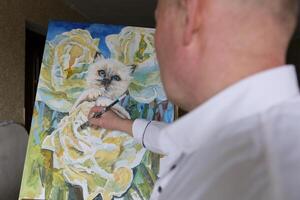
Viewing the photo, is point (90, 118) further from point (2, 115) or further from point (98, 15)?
point (98, 15)

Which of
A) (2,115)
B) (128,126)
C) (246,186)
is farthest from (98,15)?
(246,186)

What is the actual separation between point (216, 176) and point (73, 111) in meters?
1.00

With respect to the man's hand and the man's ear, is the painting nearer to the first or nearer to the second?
the man's hand

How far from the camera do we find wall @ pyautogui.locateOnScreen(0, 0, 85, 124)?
1815 mm

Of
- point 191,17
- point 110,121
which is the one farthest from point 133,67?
point 191,17

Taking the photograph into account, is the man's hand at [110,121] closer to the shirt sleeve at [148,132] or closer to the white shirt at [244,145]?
the shirt sleeve at [148,132]

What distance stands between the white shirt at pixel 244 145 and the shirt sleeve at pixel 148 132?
62 centimetres

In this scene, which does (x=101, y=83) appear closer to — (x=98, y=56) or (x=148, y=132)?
(x=98, y=56)

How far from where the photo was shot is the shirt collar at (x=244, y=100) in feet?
1.71

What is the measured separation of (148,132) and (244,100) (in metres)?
0.76

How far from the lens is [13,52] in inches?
74.6

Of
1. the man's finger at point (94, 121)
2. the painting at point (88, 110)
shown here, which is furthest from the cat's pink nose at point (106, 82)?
the man's finger at point (94, 121)

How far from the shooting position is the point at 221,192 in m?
0.45

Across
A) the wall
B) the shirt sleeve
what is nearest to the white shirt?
the shirt sleeve
